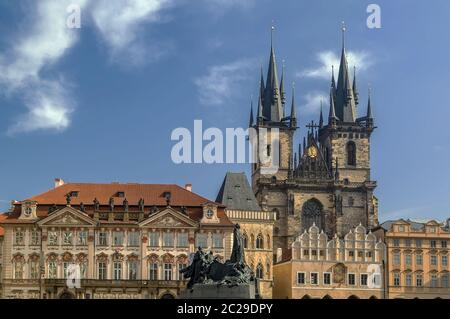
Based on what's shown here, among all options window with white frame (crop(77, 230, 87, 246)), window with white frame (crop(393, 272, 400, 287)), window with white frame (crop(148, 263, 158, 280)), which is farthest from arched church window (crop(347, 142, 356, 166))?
window with white frame (crop(77, 230, 87, 246))

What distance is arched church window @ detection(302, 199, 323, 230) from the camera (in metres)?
108

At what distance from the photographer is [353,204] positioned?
358 ft

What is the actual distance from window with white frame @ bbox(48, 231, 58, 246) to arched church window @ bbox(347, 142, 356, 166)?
147 ft

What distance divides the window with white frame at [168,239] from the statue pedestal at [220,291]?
30695 mm

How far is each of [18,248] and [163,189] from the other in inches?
577

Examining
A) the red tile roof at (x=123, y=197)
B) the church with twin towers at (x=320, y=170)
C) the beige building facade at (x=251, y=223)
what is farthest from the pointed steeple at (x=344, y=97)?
the red tile roof at (x=123, y=197)

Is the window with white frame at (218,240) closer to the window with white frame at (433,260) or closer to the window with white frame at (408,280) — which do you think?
the window with white frame at (408,280)

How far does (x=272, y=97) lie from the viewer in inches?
4564

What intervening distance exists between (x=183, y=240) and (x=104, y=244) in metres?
7.22

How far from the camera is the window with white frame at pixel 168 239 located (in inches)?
3216

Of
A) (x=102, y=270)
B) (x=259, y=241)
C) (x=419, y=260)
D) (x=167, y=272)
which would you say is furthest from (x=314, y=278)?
(x=102, y=270)
